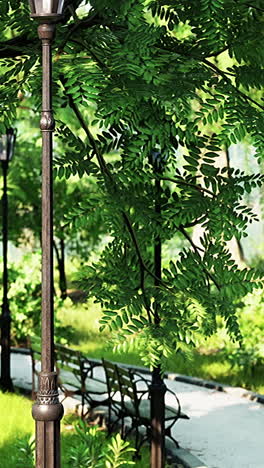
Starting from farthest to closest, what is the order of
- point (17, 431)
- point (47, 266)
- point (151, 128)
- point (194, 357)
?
point (194, 357), point (17, 431), point (151, 128), point (47, 266)

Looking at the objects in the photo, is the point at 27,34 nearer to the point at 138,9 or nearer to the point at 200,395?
the point at 138,9

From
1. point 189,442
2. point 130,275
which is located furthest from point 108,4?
point 189,442

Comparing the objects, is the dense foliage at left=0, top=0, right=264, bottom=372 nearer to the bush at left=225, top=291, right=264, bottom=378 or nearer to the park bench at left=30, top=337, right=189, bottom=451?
the park bench at left=30, top=337, right=189, bottom=451

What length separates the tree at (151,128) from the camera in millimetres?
6555

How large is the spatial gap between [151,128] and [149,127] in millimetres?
73

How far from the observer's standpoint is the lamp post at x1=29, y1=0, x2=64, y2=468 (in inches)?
213

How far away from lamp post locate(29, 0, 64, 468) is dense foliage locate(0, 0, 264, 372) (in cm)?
73

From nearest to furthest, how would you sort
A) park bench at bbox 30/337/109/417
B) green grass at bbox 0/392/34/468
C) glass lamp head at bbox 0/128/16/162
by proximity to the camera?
1. green grass at bbox 0/392/34/468
2. park bench at bbox 30/337/109/417
3. glass lamp head at bbox 0/128/16/162

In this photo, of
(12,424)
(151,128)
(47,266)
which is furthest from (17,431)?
(47,266)

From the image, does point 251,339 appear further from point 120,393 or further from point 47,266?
point 47,266

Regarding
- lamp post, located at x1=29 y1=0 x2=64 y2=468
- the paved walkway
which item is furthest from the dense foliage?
the paved walkway

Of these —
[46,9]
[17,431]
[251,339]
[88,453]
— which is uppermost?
[46,9]

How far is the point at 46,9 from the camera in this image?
5.42 metres

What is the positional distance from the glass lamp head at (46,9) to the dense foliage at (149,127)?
0.77m
